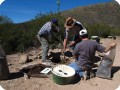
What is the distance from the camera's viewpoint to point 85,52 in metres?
6.87

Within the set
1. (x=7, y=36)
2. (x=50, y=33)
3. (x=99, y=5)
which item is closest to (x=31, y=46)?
(x=7, y=36)

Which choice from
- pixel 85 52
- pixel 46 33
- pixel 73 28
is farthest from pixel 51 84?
pixel 46 33

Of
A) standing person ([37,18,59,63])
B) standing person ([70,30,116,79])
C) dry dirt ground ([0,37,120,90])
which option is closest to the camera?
dry dirt ground ([0,37,120,90])

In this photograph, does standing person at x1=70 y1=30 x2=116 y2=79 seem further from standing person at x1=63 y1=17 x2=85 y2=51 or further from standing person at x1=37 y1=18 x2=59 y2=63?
standing person at x1=37 y1=18 x2=59 y2=63

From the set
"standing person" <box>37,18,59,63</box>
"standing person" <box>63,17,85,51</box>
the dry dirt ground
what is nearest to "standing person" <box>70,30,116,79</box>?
the dry dirt ground

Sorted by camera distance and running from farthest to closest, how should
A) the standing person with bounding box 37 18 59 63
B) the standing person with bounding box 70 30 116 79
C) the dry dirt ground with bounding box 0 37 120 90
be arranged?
the standing person with bounding box 37 18 59 63, the standing person with bounding box 70 30 116 79, the dry dirt ground with bounding box 0 37 120 90

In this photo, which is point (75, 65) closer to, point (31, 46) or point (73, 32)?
point (73, 32)

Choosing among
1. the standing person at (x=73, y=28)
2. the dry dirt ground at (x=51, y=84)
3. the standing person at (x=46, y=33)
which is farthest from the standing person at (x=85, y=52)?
the standing person at (x=46, y=33)

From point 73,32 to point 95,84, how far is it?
179 centimetres

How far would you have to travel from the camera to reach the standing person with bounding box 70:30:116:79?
681 centimetres

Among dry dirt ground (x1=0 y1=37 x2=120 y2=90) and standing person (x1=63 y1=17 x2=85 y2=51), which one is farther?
standing person (x1=63 y1=17 x2=85 y2=51)

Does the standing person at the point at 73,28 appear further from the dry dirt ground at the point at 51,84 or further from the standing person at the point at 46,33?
the dry dirt ground at the point at 51,84

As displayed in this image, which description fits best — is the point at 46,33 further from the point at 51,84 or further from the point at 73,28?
the point at 51,84

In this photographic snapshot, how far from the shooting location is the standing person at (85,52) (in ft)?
22.4
